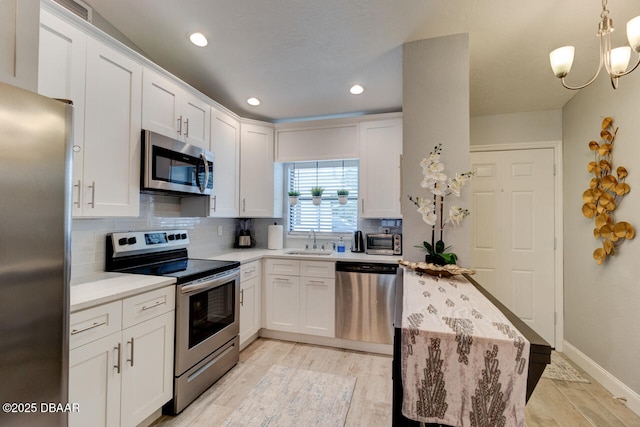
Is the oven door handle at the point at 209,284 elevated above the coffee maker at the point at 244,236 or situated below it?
below

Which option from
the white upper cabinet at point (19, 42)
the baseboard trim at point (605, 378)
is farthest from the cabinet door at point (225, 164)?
the baseboard trim at point (605, 378)

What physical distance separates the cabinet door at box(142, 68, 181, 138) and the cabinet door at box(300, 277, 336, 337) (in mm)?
1918

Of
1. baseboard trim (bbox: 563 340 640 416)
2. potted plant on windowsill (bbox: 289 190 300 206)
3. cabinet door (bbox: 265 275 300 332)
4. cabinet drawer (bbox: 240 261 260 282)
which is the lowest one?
baseboard trim (bbox: 563 340 640 416)

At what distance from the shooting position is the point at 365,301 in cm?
277

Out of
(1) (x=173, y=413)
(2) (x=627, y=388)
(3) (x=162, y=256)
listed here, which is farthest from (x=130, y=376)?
(2) (x=627, y=388)

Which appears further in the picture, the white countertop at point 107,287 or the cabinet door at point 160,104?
the cabinet door at point 160,104

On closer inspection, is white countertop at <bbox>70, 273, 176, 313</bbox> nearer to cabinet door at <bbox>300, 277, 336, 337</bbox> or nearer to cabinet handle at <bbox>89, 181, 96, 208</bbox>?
cabinet handle at <bbox>89, 181, 96, 208</bbox>

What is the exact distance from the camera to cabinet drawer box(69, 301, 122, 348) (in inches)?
50.9

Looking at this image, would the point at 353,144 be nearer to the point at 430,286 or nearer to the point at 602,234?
the point at 430,286

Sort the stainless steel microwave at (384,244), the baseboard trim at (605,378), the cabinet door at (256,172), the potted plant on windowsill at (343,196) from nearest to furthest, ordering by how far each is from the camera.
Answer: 1. the baseboard trim at (605,378)
2. the stainless steel microwave at (384,244)
3. the cabinet door at (256,172)
4. the potted plant on windowsill at (343,196)

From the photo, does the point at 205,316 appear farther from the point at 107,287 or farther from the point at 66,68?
the point at 66,68

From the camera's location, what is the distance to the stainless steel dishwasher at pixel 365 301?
272 centimetres

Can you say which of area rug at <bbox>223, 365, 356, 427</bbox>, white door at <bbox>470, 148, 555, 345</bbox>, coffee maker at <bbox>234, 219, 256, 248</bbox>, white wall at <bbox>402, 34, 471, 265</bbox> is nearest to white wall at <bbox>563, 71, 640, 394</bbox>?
white door at <bbox>470, 148, 555, 345</bbox>

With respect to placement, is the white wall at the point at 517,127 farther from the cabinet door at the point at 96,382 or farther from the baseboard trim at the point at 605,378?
the cabinet door at the point at 96,382
